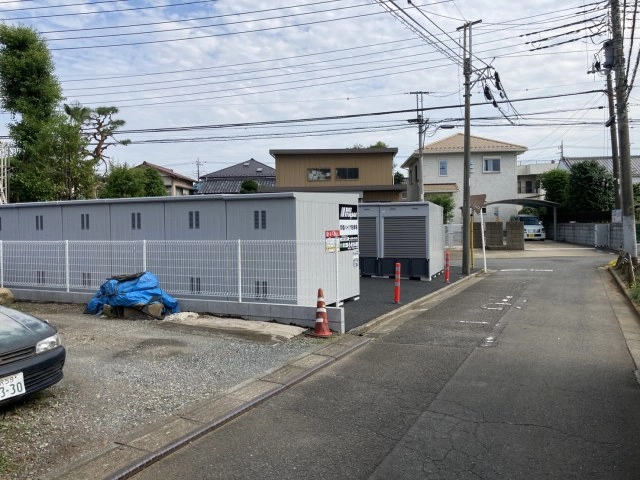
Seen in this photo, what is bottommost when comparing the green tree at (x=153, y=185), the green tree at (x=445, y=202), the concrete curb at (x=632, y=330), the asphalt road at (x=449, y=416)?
the concrete curb at (x=632, y=330)

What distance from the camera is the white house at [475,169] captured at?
4325 cm

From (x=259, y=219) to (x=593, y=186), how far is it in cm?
3450

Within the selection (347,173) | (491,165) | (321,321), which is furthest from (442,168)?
(321,321)

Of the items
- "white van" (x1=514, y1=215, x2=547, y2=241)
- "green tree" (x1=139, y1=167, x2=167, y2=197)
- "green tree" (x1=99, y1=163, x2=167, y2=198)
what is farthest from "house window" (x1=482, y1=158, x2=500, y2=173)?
"green tree" (x1=99, y1=163, x2=167, y2=198)

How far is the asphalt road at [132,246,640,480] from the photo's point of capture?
4094 mm

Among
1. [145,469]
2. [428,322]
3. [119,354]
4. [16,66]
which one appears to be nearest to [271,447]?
[145,469]

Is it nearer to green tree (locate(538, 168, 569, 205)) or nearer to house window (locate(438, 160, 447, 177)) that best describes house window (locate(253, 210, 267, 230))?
house window (locate(438, 160, 447, 177))

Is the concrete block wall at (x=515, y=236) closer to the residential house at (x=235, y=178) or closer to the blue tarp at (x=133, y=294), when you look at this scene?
the residential house at (x=235, y=178)

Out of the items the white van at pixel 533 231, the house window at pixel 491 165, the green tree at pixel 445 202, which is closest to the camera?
the green tree at pixel 445 202

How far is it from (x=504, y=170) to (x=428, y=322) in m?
36.2

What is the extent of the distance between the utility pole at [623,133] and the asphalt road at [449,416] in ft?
34.7

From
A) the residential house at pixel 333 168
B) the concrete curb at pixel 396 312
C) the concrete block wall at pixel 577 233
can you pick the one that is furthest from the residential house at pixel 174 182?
the concrete curb at pixel 396 312

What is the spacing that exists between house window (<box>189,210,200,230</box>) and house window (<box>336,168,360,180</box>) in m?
24.9

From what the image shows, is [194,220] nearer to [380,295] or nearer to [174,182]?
[380,295]
